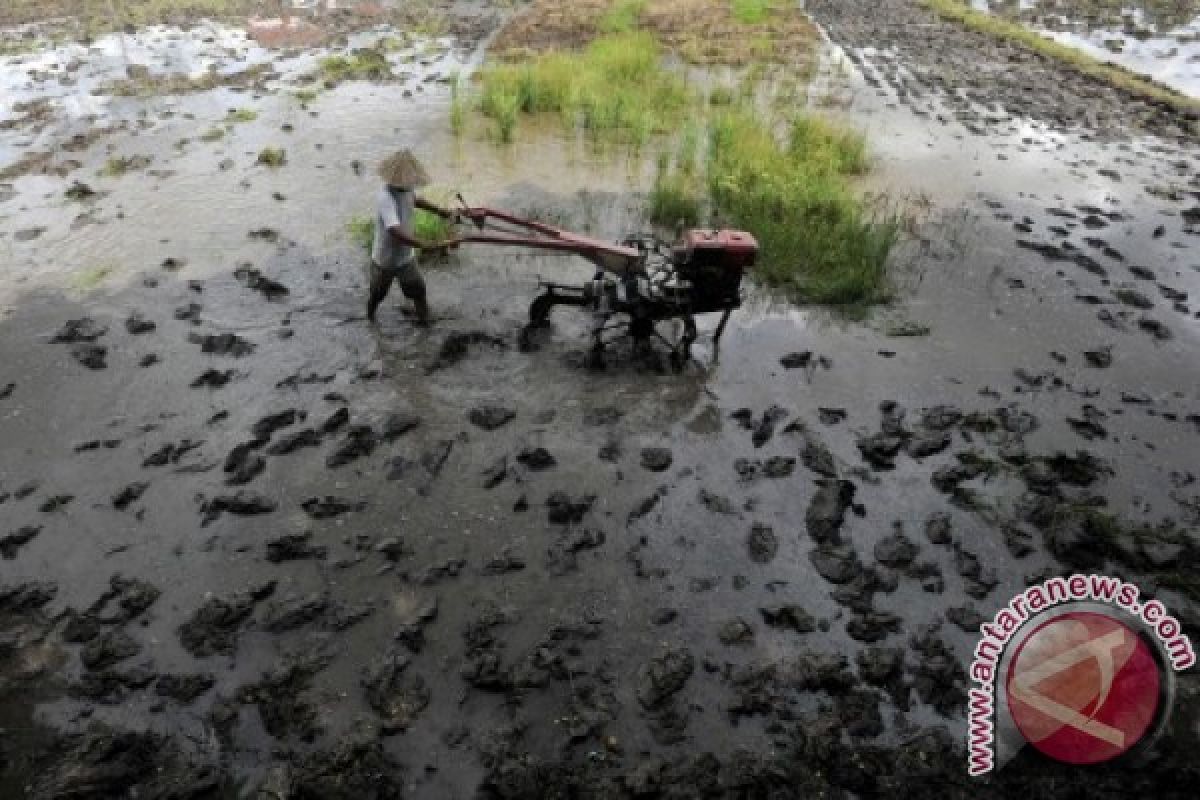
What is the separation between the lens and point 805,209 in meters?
7.99

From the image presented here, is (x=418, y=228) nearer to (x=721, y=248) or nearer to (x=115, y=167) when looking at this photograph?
(x=721, y=248)

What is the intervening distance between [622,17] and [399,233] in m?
13.6

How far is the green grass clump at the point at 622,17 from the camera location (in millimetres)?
15828

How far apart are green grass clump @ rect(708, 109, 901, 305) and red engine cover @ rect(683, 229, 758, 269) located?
215 cm

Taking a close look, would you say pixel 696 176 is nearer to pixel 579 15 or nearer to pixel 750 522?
pixel 750 522

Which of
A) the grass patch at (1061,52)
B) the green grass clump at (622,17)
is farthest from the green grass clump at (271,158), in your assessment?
the grass patch at (1061,52)

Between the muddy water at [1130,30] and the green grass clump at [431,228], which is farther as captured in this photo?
the muddy water at [1130,30]

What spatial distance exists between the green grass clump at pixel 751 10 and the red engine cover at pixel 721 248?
574 inches

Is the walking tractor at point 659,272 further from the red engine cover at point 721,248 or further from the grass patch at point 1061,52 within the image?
the grass patch at point 1061,52

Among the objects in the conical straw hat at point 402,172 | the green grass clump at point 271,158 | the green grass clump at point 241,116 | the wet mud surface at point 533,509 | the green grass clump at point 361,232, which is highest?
the conical straw hat at point 402,172

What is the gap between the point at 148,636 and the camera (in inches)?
155

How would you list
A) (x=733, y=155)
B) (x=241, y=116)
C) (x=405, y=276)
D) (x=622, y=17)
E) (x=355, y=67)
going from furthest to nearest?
(x=622, y=17) → (x=355, y=67) → (x=241, y=116) → (x=733, y=155) → (x=405, y=276)

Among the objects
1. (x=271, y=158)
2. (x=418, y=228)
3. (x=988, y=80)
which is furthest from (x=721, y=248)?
(x=988, y=80)

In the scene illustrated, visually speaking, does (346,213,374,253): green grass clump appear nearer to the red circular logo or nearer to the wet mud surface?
the wet mud surface
